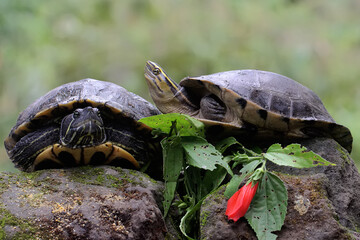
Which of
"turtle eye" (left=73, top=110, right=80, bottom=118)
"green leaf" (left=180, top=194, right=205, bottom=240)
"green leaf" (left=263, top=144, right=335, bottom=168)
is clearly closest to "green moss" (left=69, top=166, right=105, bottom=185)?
"turtle eye" (left=73, top=110, right=80, bottom=118)

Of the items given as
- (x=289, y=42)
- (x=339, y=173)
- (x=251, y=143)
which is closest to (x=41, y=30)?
(x=289, y=42)

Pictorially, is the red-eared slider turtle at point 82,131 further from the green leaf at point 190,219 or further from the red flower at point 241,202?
the red flower at point 241,202

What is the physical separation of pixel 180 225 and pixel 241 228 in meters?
0.19

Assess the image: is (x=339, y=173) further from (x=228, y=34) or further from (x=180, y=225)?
(x=228, y=34)

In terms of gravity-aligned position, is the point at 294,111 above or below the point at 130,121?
above

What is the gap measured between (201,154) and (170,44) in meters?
2.67

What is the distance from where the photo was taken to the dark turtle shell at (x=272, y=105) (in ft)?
4.53

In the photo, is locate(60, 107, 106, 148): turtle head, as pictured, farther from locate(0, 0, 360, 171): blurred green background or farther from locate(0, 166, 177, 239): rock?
locate(0, 0, 360, 171): blurred green background

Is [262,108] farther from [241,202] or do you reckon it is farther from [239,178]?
[241,202]

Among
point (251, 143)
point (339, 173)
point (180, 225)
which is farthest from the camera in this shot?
point (251, 143)

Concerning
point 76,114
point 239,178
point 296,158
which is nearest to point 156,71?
point 76,114

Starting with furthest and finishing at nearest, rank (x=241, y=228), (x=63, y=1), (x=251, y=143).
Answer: (x=63, y=1)
(x=251, y=143)
(x=241, y=228)

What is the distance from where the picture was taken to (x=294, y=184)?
1.15 m

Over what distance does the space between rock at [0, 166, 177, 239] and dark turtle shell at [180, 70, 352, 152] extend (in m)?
0.38
